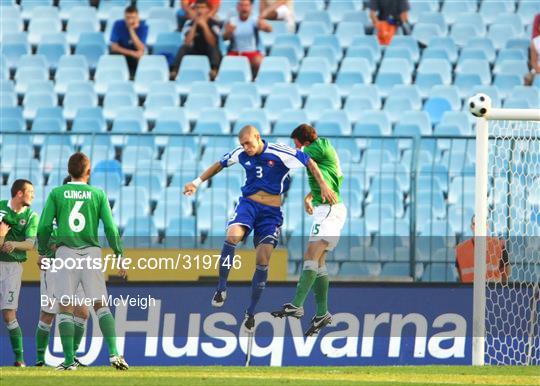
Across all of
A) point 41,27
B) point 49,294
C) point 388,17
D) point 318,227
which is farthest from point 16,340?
point 388,17

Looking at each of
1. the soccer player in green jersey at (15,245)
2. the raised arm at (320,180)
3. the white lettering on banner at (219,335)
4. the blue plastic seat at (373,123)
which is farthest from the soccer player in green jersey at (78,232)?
the blue plastic seat at (373,123)

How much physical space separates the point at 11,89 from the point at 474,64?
622 cm

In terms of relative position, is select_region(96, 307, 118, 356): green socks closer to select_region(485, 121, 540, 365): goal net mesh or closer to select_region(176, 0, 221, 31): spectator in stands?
select_region(485, 121, 540, 365): goal net mesh

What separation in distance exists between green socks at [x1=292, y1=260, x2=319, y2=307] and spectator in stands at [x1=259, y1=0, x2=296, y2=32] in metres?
6.98

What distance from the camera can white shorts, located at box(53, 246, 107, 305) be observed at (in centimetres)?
1224

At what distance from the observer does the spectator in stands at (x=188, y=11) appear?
65.0ft

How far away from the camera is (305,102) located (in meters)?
19.0

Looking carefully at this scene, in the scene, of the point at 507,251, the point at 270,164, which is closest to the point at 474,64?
the point at 507,251

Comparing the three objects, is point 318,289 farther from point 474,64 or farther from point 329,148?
point 474,64

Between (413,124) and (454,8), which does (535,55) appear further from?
(413,124)

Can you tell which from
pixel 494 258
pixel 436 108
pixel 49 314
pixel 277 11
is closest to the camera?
pixel 49 314

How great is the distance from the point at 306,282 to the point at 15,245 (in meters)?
2.85

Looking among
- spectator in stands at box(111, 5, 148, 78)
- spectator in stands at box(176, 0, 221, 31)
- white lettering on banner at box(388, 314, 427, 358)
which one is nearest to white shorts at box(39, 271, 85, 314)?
white lettering on banner at box(388, 314, 427, 358)

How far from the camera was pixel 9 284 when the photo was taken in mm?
14492
